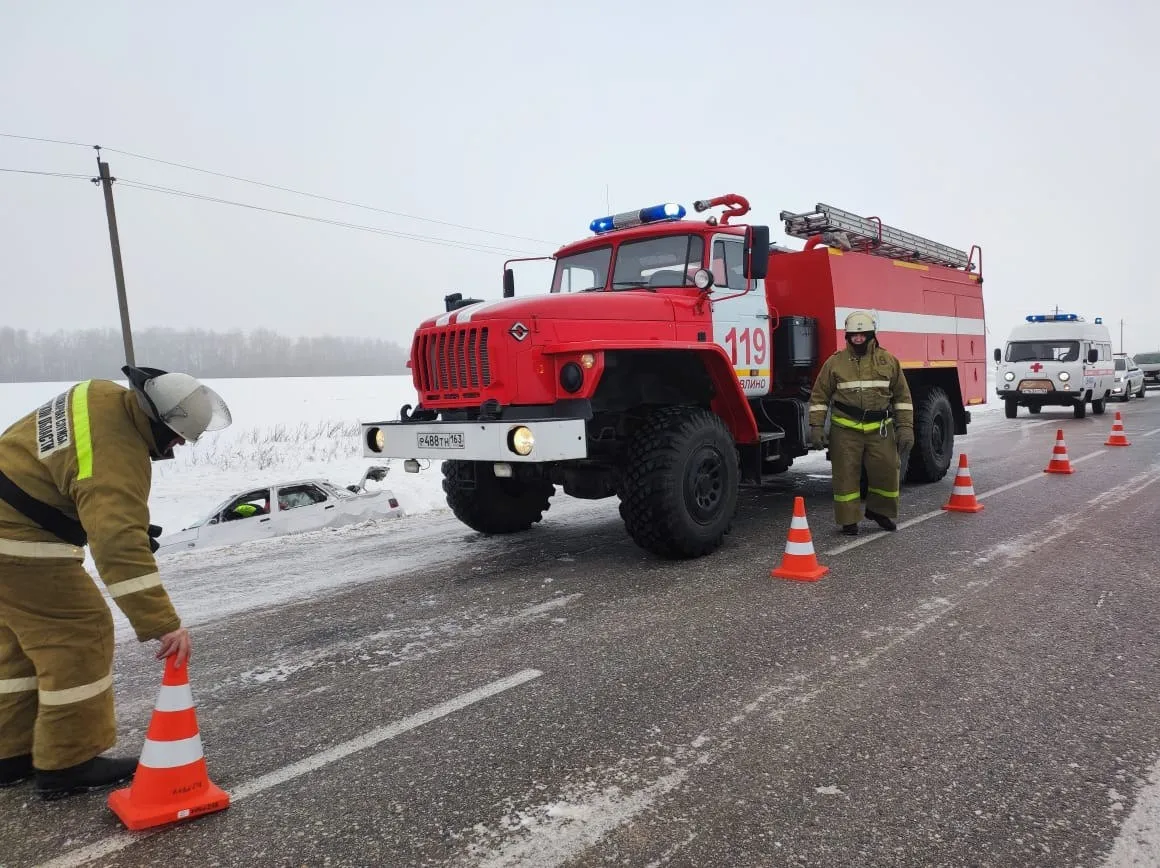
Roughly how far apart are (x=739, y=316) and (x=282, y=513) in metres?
6.46

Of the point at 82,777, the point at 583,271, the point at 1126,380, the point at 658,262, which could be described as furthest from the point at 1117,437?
the point at 1126,380

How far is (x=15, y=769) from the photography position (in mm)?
2797

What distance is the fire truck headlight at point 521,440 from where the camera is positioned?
15.7 feet

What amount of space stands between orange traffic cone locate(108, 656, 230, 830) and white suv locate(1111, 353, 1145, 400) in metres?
29.9

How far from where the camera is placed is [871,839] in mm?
2312

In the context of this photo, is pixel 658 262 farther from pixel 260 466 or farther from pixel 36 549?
pixel 260 466

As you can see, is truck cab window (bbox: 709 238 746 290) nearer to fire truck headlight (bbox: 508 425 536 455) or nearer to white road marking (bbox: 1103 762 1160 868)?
fire truck headlight (bbox: 508 425 536 455)

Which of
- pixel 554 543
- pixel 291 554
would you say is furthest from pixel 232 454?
pixel 554 543

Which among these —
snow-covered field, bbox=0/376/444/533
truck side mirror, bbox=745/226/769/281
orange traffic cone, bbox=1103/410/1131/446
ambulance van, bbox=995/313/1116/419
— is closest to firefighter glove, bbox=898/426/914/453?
truck side mirror, bbox=745/226/769/281

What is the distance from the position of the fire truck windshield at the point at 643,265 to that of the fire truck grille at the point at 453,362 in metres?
1.66

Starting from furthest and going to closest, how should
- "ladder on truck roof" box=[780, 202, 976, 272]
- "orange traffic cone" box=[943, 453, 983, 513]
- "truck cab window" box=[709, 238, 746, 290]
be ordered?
"ladder on truck roof" box=[780, 202, 976, 272], "orange traffic cone" box=[943, 453, 983, 513], "truck cab window" box=[709, 238, 746, 290]

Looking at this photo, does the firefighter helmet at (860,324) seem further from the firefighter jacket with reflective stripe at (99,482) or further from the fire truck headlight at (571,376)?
the firefighter jacket with reflective stripe at (99,482)

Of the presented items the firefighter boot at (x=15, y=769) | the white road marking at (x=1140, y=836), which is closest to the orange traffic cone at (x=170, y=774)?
the firefighter boot at (x=15, y=769)

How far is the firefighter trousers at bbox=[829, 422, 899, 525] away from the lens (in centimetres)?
643
